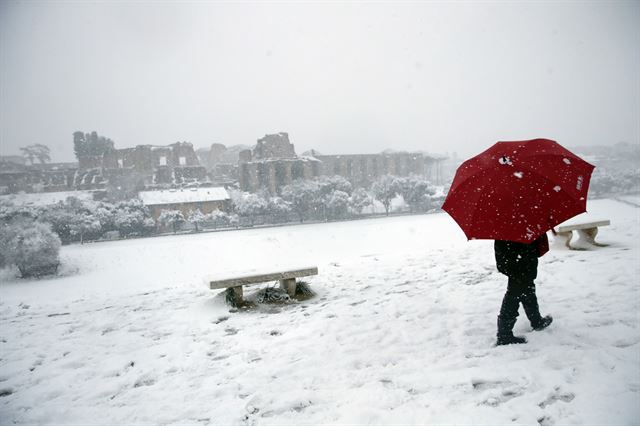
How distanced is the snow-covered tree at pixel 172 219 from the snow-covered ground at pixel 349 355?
927 inches

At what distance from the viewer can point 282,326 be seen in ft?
14.3

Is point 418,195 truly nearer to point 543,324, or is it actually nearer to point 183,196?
point 183,196

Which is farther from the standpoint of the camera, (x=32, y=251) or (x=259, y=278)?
(x=32, y=251)

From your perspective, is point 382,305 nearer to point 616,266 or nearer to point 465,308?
point 465,308

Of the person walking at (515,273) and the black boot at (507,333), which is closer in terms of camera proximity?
the person walking at (515,273)

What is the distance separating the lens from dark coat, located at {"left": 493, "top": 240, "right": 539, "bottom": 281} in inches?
123

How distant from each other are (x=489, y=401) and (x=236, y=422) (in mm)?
1682

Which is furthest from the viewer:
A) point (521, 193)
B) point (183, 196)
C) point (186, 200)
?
point (183, 196)

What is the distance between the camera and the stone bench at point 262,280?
5004 mm

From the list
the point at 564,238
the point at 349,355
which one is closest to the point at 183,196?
the point at 564,238

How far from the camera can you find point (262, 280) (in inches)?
206

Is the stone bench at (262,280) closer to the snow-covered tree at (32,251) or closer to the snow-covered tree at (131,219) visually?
the snow-covered tree at (32,251)

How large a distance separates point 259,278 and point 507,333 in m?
3.13

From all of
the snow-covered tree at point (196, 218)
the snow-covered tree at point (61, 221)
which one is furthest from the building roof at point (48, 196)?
the snow-covered tree at point (61, 221)
